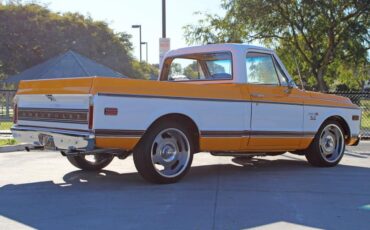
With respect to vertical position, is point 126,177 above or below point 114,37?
below

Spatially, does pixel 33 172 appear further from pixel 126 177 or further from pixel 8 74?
pixel 8 74

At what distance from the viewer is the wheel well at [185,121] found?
295 inches

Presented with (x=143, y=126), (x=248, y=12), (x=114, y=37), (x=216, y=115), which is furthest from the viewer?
(x=114, y=37)

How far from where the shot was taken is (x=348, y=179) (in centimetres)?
843

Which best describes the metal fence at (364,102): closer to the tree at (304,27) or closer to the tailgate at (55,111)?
the tree at (304,27)

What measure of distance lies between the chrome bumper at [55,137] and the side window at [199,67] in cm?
273

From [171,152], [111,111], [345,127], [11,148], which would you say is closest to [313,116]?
[345,127]

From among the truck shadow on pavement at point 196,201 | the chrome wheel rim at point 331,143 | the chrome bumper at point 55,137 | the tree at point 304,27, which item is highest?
the tree at point 304,27

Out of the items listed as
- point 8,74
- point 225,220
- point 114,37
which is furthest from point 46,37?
point 225,220

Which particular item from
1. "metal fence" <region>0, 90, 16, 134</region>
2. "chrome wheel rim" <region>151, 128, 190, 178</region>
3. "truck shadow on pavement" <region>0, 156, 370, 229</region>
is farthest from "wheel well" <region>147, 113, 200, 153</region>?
"metal fence" <region>0, 90, 16, 134</region>

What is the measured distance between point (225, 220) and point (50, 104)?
313cm

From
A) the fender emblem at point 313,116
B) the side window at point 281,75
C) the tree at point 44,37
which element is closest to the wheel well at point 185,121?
the side window at point 281,75

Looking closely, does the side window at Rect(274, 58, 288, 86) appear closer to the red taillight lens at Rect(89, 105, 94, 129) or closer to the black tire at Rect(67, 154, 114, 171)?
the black tire at Rect(67, 154, 114, 171)

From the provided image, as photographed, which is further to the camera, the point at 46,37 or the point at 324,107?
the point at 46,37
